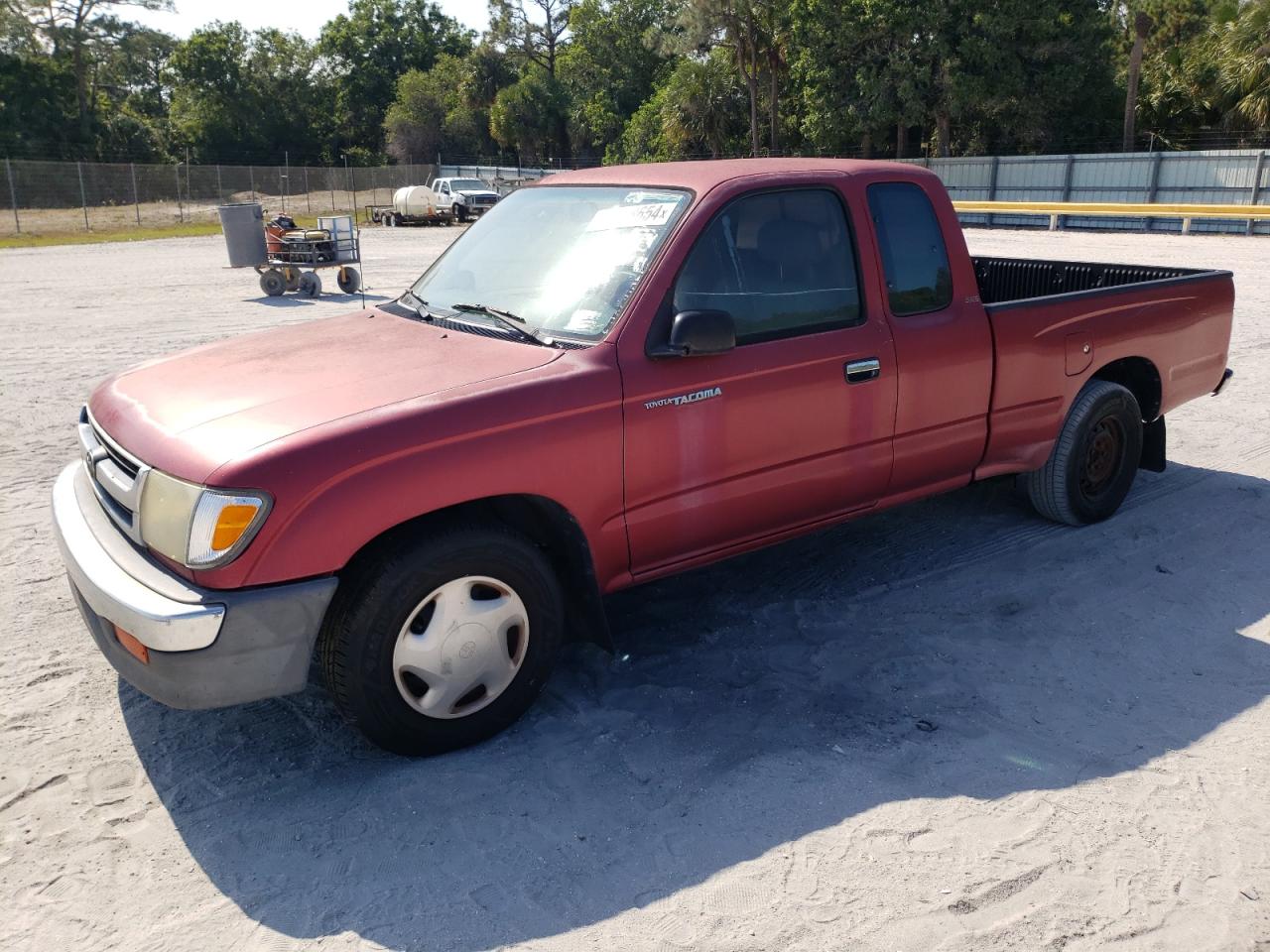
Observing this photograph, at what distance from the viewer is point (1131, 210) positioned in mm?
26484

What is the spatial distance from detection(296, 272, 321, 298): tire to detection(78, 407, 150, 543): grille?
12.3 meters

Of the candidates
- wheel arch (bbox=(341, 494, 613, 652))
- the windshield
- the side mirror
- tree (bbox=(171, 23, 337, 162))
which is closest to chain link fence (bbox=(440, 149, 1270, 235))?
the windshield

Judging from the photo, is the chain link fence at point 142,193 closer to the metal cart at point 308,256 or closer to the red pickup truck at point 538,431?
the metal cart at point 308,256

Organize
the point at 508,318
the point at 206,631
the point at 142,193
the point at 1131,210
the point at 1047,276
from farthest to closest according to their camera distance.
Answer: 1. the point at 142,193
2. the point at 1131,210
3. the point at 1047,276
4. the point at 508,318
5. the point at 206,631

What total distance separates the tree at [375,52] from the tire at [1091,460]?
259 feet

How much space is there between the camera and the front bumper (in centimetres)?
302

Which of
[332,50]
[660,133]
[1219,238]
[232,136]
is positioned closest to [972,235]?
[1219,238]

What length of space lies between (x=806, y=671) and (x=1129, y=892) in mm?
Result: 1450

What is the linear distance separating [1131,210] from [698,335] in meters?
26.7

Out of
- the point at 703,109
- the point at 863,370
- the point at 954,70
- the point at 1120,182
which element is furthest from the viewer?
the point at 703,109

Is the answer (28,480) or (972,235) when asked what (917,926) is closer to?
(28,480)

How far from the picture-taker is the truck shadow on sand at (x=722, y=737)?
2988mm

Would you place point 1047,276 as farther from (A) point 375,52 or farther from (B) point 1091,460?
(A) point 375,52

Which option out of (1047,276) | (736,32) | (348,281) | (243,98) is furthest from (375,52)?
(1047,276)
